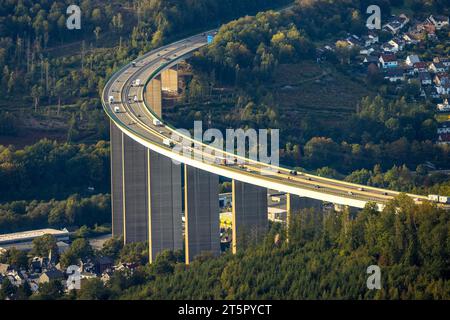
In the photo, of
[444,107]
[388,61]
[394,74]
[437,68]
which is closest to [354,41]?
[388,61]

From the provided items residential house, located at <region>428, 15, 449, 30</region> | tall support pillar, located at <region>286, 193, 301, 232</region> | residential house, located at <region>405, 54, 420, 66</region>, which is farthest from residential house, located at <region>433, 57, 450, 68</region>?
tall support pillar, located at <region>286, 193, 301, 232</region>

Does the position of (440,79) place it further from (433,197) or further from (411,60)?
(433,197)


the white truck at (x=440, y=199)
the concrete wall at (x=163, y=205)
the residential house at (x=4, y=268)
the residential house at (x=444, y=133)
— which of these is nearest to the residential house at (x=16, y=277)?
the residential house at (x=4, y=268)

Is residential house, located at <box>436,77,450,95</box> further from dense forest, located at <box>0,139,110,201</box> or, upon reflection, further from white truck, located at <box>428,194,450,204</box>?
white truck, located at <box>428,194,450,204</box>

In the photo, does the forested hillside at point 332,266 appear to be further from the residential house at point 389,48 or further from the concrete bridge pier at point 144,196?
the residential house at point 389,48

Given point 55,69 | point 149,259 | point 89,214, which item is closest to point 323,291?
point 149,259

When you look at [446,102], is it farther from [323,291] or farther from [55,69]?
[323,291]
